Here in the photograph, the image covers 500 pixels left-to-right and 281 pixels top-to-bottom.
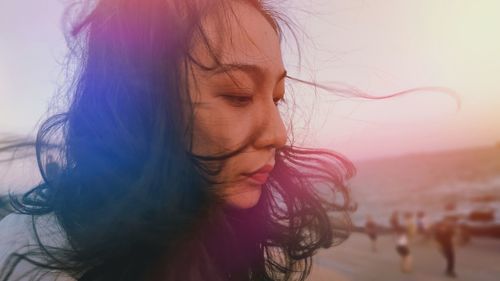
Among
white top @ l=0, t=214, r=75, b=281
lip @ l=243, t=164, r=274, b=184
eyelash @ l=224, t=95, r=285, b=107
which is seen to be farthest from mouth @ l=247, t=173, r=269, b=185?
white top @ l=0, t=214, r=75, b=281

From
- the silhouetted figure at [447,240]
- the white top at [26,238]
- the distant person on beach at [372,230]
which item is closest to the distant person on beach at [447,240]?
the silhouetted figure at [447,240]

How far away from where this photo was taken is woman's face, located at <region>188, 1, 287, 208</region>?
577 mm

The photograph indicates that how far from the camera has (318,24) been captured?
0.81 meters

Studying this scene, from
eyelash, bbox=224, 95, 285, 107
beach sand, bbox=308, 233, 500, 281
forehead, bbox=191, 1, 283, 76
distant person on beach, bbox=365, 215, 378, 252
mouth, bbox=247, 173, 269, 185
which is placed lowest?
beach sand, bbox=308, 233, 500, 281

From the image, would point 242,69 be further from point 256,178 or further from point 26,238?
point 26,238

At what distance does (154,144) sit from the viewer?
0.58 metres

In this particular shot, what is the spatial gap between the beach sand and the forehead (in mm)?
443

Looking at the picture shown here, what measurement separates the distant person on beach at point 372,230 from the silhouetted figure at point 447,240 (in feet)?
0.38

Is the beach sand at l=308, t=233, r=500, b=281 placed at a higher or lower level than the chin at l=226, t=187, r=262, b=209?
lower

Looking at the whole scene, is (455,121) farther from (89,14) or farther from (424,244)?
(89,14)

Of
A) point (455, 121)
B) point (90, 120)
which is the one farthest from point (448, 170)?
point (90, 120)

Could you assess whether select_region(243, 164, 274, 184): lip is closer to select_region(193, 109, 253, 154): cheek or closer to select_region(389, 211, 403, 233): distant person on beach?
select_region(193, 109, 253, 154): cheek

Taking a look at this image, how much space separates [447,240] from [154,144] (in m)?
0.56

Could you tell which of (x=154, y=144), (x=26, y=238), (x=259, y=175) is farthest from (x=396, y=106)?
(x=26, y=238)
